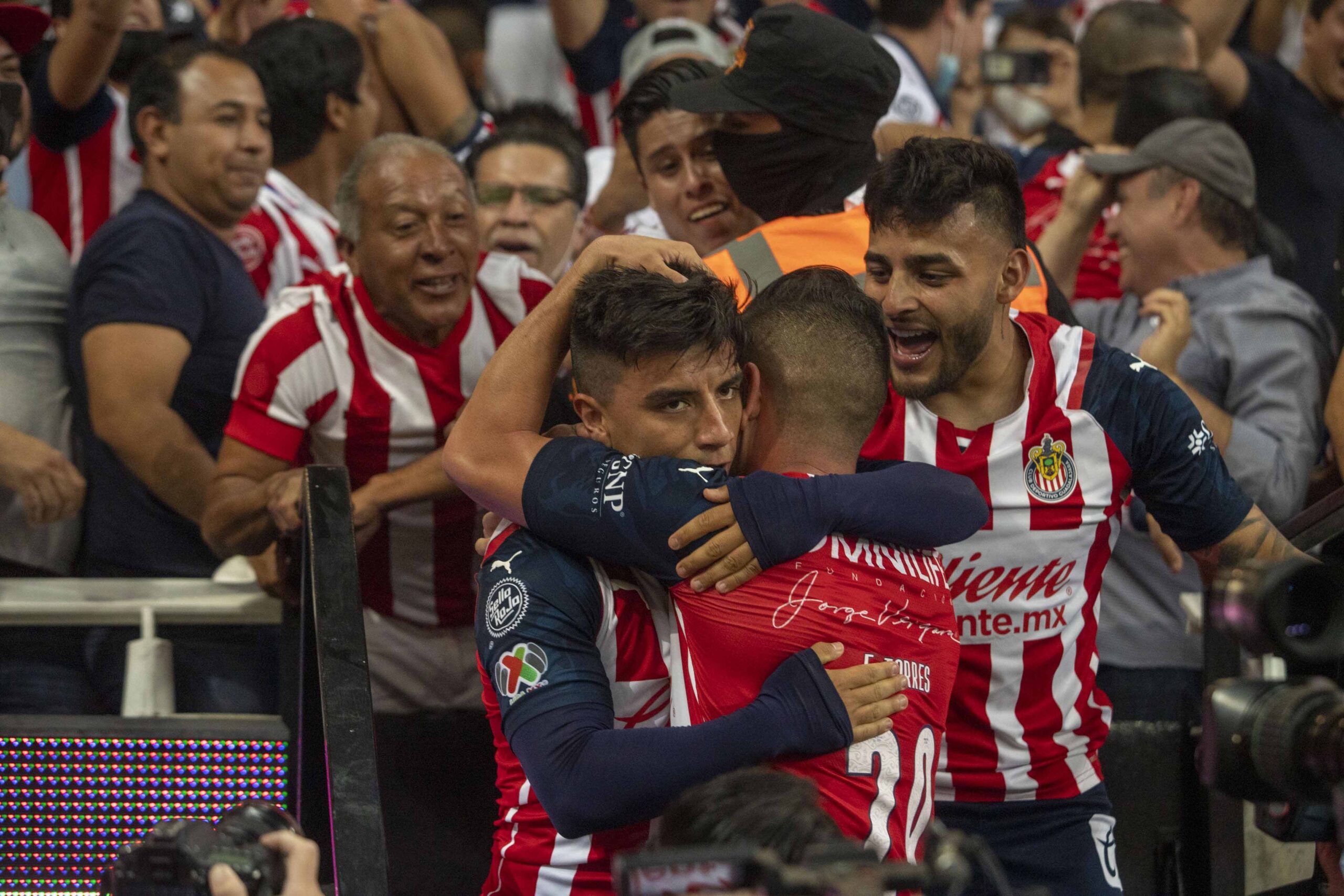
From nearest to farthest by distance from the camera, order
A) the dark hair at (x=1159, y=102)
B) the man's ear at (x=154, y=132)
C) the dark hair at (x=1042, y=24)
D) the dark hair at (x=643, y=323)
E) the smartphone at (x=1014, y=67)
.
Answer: the dark hair at (x=643, y=323), the man's ear at (x=154, y=132), the dark hair at (x=1159, y=102), the smartphone at (x=1014, y=67), the dark hair at (x=1042, y=24)

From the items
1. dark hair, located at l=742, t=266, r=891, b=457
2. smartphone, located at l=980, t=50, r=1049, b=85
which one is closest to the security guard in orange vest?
dark hair, located at l=742, t=266, r=891, b=457

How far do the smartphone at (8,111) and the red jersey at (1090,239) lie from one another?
3.03 metres

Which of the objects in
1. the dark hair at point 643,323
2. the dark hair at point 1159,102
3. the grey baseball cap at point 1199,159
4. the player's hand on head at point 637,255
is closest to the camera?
the dark hair at point 643,323

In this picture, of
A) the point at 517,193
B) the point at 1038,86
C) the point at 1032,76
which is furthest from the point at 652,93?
the point at 1038,86

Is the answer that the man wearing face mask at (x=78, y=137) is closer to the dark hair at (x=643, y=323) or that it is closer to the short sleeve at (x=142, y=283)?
the short sleeve at (x=142, y=283)

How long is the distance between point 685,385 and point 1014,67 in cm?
447

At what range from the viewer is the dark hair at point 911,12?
6.34 metres

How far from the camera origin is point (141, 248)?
169 inches

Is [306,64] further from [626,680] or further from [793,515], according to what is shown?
[793,515]

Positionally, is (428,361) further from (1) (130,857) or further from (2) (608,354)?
(1) (130,857)

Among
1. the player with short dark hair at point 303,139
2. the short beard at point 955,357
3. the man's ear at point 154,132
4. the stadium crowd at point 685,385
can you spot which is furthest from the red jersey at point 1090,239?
the man's ear at point 154,132

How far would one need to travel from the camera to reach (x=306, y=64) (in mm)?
5301

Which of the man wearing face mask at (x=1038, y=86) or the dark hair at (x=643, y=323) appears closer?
the dark hair at (x=643, y=323)

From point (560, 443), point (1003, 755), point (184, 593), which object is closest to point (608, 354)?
point (560, 443)
